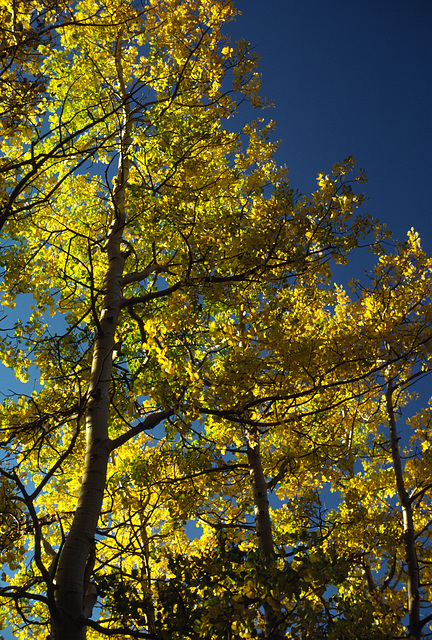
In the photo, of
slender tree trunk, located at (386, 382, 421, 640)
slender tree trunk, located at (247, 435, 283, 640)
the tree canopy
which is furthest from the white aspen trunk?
slender tree trunk, located at (386, 382, 421, 640)

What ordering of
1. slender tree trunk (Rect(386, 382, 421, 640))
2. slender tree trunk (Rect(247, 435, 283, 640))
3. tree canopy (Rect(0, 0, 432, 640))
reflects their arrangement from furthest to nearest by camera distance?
slender tree trunk (Rect(247, 435, 283, 640)) → slender tree trunk (Rect(386, 382, 421, 640)) → tree canopy (Rect(0, 0, 432, 640))

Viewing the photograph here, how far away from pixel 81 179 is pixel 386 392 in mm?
5112

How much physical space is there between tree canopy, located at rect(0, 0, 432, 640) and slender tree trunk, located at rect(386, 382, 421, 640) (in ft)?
0.07

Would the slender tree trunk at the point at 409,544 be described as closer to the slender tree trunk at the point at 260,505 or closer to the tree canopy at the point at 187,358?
the tree canopy at the point at 187,358

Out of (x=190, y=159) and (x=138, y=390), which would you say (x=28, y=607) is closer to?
(x=138, y=390)

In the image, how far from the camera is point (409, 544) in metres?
5.32

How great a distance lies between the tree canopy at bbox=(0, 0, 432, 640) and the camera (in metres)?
2.88

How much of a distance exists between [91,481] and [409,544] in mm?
3817

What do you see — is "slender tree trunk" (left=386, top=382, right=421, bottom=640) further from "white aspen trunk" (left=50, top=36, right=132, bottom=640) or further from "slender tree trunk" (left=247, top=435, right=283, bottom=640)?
"white aspen trunk" (left=50, top=36, right=132, bottom=640)

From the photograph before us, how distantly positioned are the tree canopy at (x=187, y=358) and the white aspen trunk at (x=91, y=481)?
0.02m

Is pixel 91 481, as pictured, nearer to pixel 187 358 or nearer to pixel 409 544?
pixel 187 358

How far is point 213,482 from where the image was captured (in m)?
6.11

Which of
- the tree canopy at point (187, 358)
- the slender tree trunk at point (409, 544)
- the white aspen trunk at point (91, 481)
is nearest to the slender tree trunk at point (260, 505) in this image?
the tree canopy at point (187, 358)

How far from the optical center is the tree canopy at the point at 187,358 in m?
2.88
